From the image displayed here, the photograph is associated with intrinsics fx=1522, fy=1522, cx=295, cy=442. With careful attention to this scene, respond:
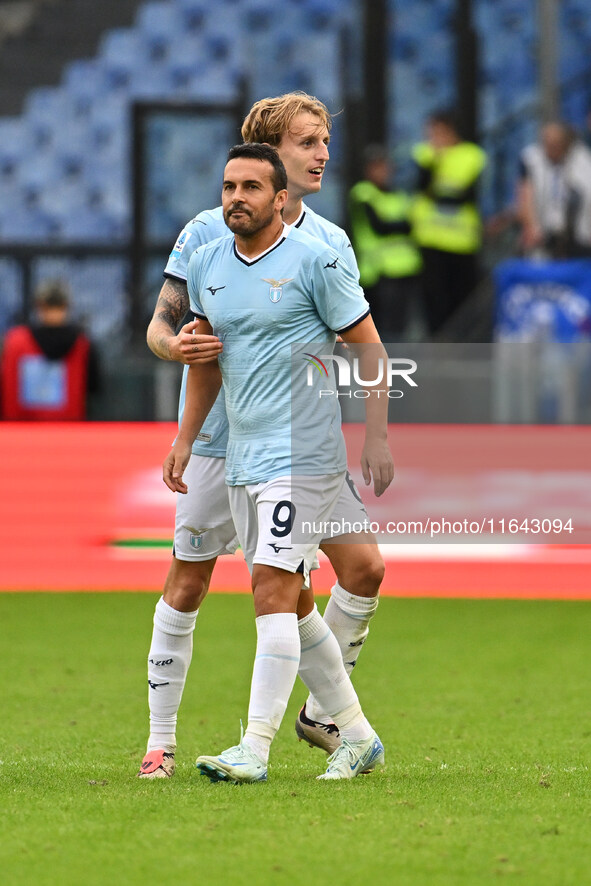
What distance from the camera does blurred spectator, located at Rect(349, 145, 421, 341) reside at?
12.8 metres

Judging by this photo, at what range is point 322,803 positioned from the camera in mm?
4211

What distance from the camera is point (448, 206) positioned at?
12.9 meters

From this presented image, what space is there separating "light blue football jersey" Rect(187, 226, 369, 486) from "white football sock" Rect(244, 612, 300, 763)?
1.44 feet

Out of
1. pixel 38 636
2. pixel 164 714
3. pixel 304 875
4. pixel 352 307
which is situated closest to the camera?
pixel 304 875

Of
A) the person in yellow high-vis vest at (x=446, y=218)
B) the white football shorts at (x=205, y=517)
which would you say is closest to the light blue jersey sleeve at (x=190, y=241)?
the white football shorts at (x=205, y=517)

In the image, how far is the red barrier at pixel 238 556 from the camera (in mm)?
9414

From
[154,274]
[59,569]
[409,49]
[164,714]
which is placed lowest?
[59,569]

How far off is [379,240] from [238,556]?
4.02m

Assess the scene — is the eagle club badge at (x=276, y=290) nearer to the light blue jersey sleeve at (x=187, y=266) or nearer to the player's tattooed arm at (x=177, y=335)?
the player's tattooed arm at (x=177, y=335)

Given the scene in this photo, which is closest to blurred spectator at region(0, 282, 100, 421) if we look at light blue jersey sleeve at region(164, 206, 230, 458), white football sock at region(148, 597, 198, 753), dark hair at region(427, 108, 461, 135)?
dark hair at region(427, 108, 461, 135)

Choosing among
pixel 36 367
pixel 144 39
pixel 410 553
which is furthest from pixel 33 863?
pixel 144 39

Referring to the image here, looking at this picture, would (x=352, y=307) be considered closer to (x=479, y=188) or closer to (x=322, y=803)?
(x=322, y=803)

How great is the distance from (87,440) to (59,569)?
0.88 metres

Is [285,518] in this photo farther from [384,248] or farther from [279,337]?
A: [384,248]
